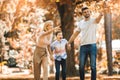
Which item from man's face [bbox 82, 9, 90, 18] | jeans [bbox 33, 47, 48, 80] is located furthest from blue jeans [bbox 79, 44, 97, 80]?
jeans [bbox 33, 47, 48, 80]

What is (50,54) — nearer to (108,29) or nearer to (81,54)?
(81,54)

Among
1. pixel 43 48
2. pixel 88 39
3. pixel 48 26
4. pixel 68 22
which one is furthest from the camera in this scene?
pixel 68 22

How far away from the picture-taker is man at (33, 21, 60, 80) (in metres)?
11.6

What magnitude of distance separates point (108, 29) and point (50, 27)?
55.1ft

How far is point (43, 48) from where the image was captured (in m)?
11.9

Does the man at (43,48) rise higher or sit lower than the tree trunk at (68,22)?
lower

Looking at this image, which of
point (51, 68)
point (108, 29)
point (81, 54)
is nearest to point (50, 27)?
point (81, 54)

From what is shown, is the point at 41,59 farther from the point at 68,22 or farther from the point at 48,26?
the point at 68,22

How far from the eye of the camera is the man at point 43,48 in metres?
11.6

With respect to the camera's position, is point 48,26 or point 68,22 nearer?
point 48,26

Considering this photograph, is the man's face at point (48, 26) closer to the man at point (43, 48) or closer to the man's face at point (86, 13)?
the man at point (43, 48)

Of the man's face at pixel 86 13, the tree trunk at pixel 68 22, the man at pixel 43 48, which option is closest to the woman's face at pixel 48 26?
the man at pixel 43 48

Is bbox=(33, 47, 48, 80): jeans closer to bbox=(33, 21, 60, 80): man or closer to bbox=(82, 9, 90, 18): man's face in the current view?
bbox=(33, 21, 60, 80): man

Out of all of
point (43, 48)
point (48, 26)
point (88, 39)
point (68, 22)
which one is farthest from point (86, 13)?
point (68, 22)
